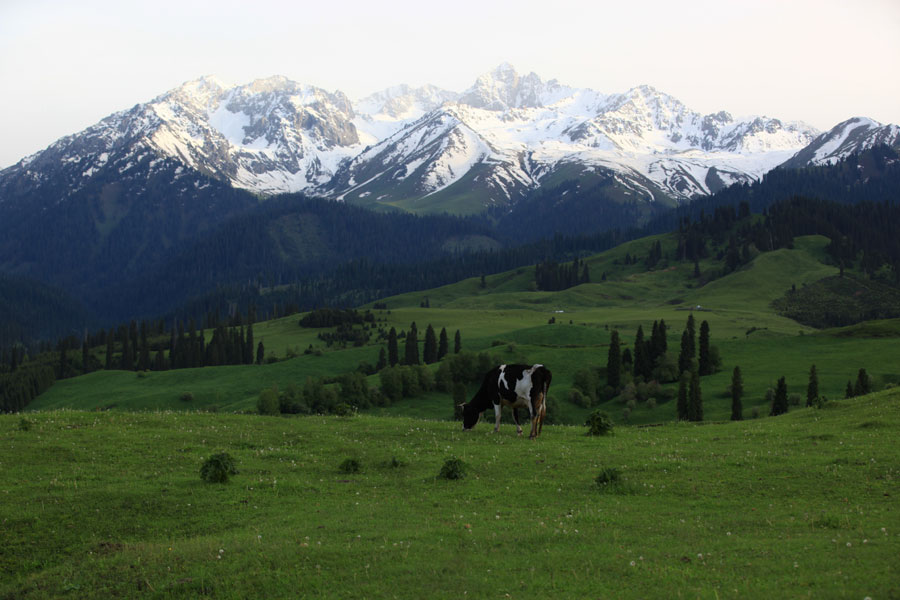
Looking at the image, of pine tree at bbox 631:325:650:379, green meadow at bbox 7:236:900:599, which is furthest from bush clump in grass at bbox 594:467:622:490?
pine tree at bbox 631:325:650:379

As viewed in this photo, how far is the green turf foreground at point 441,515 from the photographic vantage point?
1814cm

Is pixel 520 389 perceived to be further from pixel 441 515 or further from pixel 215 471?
pixel 215 471

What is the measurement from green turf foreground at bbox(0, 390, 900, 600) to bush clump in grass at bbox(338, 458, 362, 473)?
0.98ft

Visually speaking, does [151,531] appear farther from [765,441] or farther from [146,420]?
[765,441]

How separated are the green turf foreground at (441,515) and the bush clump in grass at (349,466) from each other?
0.98 feet

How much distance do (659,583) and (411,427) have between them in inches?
969

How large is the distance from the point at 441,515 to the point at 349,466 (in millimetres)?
7798

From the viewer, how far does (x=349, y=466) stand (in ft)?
99.9

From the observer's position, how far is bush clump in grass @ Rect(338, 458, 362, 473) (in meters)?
30.4

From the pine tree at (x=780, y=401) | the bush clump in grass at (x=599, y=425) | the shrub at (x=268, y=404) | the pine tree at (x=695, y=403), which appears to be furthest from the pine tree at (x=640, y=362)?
the bush clump in grass at (x=599, y=425)

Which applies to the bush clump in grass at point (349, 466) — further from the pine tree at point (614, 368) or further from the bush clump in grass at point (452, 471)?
the pine tree at point (614, 368)

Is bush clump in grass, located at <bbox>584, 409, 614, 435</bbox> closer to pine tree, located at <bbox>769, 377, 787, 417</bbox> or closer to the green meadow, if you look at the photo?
the green meadow

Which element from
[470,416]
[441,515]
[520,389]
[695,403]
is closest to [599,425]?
[520,389]

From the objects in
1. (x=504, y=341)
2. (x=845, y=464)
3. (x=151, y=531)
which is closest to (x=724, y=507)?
(x=845, y=464)
